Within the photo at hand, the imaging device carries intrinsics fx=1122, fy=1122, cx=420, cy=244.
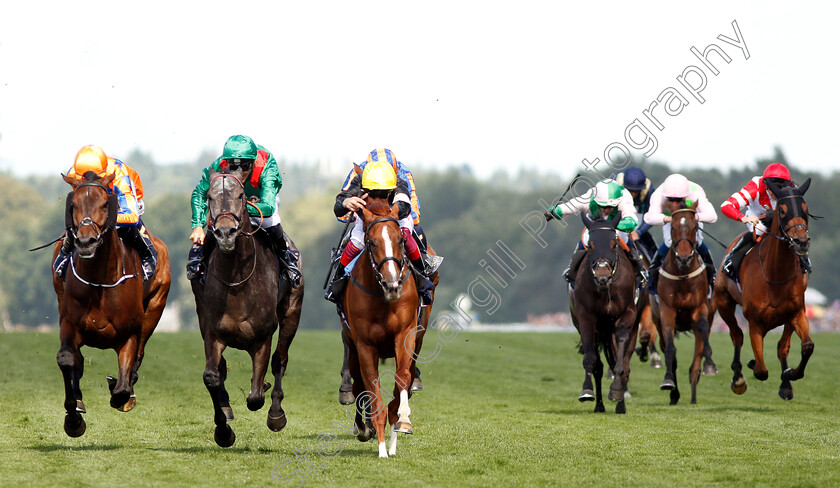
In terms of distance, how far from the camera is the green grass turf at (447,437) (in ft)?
28.0

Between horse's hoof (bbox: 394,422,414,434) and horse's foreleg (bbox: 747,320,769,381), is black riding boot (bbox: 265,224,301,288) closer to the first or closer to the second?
horse's hoof (bbox: 394,422,414,434)

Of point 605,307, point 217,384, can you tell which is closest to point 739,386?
point 605,307

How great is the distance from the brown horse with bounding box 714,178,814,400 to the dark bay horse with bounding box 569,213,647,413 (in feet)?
4.80

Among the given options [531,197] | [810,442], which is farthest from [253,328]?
[531,197]

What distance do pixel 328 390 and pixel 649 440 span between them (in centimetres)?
690

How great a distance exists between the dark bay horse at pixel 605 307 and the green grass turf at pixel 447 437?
0.41 meters

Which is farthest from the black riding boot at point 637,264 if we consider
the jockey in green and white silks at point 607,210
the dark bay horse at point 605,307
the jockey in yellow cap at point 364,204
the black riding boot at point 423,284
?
the black riding boot at point 423,284

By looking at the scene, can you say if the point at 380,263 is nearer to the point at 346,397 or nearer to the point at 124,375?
the point at 124,375

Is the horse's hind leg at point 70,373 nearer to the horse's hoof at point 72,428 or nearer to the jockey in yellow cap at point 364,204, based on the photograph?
the horse's hoof at point 72,428

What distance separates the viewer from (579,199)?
14367mm

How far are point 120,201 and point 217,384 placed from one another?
2071 mm

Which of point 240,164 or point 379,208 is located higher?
point 240,164

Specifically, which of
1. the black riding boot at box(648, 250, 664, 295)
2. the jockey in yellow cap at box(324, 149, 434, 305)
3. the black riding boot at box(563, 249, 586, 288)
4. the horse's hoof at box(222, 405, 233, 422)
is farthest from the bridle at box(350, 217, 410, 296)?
the black riding boot at box(648, 250, 664, 295)

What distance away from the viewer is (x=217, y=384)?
31.8 ft
